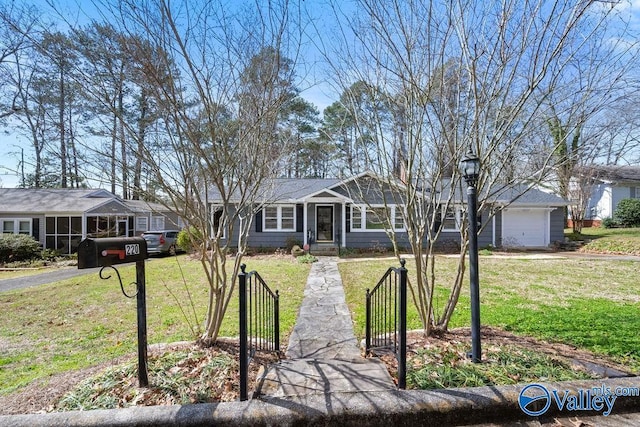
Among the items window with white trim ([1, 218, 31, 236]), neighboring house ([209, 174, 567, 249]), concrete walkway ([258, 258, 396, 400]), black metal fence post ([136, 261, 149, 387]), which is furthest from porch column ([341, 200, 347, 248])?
window with white trim ([1, 218, 31, 236])

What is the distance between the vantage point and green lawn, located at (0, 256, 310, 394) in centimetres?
399

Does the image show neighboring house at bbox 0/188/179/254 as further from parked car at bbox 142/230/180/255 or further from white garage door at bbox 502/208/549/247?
white garage door at bbox 502/208/549/247

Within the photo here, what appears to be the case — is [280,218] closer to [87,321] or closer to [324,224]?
[324,224]

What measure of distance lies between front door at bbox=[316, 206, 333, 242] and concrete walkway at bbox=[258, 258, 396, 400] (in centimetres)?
1034

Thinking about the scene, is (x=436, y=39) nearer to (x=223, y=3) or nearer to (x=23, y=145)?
(x=223, y=3)

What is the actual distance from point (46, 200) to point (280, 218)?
1367 cm

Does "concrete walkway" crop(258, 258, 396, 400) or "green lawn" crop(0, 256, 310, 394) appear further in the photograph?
"green lawn" crop(0, 256, 310, 394)

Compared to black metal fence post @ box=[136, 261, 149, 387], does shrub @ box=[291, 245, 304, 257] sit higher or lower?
lower

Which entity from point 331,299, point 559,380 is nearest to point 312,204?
point 331,299

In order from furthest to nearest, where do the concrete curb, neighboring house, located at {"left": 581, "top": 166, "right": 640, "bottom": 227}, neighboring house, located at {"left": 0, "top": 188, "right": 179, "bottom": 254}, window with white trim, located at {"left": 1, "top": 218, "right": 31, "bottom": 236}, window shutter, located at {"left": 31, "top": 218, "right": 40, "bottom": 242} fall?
neighboring house, located at {"left": 581, "top": 166, "right": 640, "bottom": 227} < window shutter, located at {"left": 31, "top": 218, "right": 40, "bottom": 242} < window with white trim, located at {"left": 1, "top": 218, "right": 31, "bottom": 236} < neighboring house, located at {"left": 0, "top": 188, "right": 179, "bottom": 254} < the concrete curb

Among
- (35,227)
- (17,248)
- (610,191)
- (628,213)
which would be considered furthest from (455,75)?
(610,191)

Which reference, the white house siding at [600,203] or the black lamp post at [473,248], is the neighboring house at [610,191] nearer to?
the white house siding at [600,203]

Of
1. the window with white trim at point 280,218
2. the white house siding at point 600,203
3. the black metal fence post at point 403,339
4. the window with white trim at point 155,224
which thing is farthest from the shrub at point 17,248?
the white house siding at point 600,203

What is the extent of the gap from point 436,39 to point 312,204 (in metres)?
12.8
